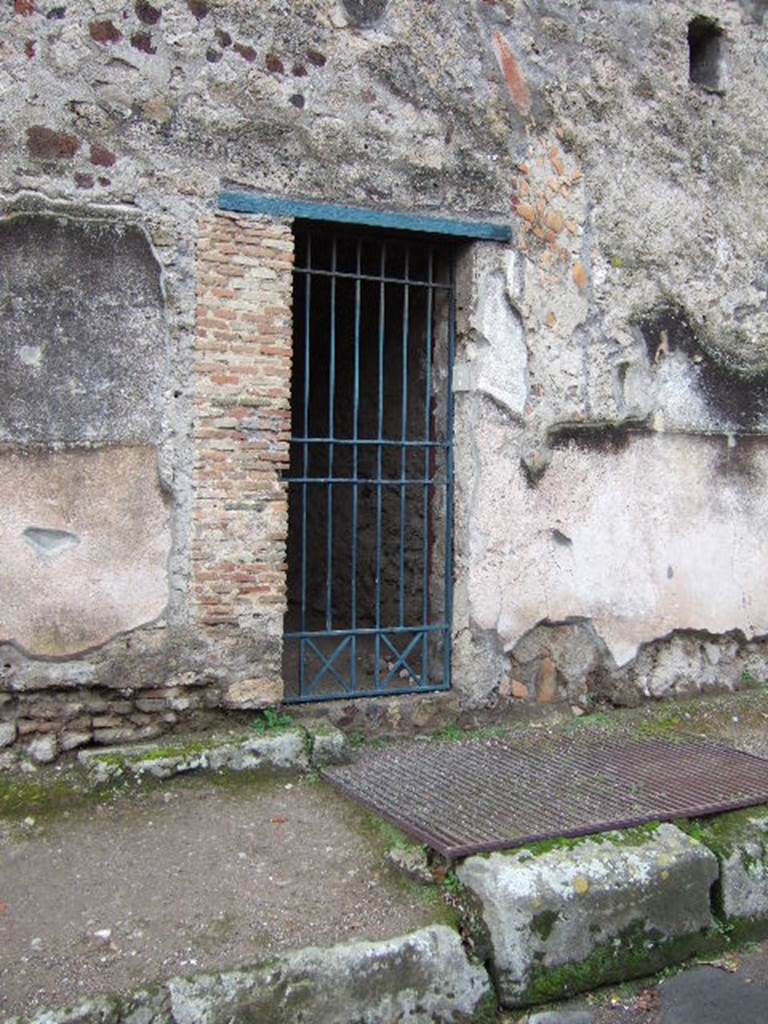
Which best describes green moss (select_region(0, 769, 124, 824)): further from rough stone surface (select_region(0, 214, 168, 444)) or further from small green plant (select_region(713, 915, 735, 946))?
small green plant (select_region(713, 915, 735, 946))

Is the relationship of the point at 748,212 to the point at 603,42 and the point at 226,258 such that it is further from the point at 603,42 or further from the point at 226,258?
the point at 226,258

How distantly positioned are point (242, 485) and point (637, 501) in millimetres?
2235

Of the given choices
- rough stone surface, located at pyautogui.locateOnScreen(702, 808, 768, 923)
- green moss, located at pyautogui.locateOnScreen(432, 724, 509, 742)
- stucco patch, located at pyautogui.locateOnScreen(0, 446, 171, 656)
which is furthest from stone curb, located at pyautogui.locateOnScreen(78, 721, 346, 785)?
rough stone surface, located at pyautogui.locateOnScreen(702, 808, 768, 923)

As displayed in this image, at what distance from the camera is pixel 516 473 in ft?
17.4

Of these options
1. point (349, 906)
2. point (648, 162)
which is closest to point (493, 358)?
point (648, 162)

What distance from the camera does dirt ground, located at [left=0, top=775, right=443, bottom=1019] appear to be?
3.07 metres

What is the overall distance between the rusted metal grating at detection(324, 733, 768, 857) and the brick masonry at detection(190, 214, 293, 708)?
79 centimetres

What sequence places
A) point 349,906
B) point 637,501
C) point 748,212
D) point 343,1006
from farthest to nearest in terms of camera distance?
point 748,212, point 637,501, point 349,906, point 343,1006

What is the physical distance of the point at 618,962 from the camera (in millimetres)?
3385

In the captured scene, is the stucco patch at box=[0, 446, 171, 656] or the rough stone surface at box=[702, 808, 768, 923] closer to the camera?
the rough stone surface at box=[702, 808, 768, 923]

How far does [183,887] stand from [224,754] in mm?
915

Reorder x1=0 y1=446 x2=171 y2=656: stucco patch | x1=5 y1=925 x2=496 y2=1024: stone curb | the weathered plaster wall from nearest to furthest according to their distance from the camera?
1. x1=5 y1=925 x2=496 y2=1024: stone curb
2. x1=0 y1=446 x2=171 y2=656: stucco patch
3. the weathered plaster wall

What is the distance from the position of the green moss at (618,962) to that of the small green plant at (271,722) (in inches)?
69.9

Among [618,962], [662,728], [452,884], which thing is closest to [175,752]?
[452,884]
